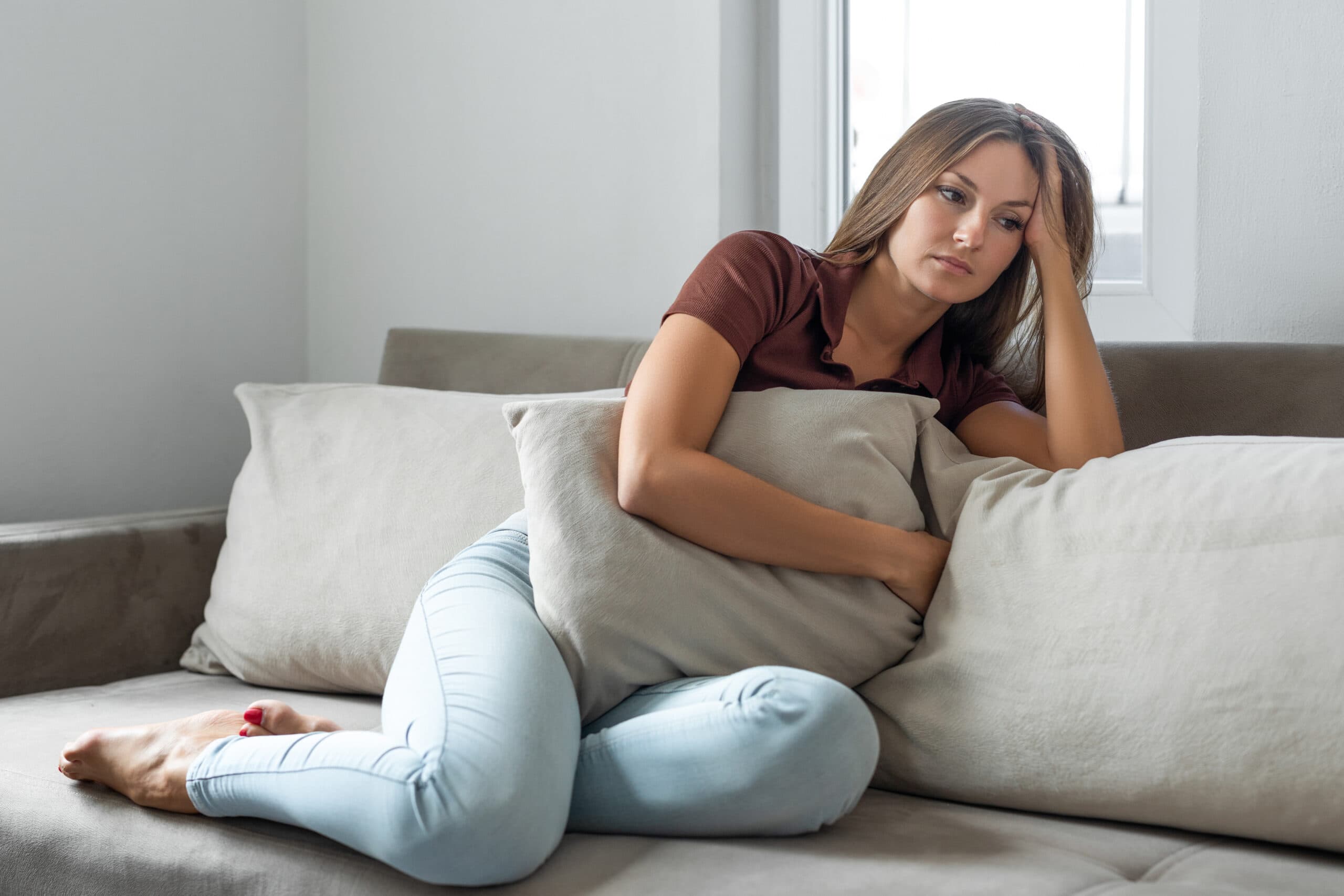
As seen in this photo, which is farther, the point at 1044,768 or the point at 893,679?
the point at 893,679

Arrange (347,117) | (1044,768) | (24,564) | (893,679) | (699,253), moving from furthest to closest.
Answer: (347,117)
(699,253)
(24,564)
(893,679)
(1044,768)

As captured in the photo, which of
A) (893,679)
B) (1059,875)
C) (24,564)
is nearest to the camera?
(1059,875)

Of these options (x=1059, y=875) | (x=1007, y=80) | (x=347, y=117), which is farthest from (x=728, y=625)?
(x=347, y=117)

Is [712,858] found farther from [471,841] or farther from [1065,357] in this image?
[1065,357]

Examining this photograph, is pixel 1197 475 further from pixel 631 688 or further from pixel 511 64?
pixel 511 64

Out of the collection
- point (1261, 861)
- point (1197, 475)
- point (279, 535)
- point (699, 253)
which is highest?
point (699, 253)

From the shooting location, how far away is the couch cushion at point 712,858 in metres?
0.85

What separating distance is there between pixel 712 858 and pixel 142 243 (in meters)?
1.69

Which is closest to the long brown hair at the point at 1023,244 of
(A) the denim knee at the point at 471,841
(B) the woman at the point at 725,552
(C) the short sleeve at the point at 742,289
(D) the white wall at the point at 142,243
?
(B) the woman at the point at 725,552

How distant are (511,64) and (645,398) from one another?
4.10 ft

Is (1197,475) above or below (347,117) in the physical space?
below

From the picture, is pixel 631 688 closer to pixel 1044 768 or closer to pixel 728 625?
pixel 728 625

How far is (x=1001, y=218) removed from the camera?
1325mm

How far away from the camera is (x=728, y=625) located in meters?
1.08
